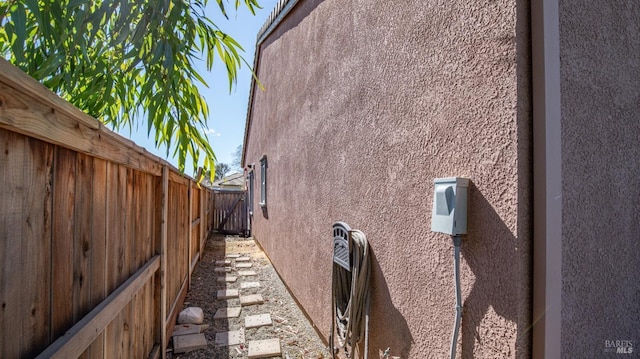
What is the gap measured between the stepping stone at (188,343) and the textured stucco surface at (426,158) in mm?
1191

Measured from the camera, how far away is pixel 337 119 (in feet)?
9.43

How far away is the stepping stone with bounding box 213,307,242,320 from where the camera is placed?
3843mm

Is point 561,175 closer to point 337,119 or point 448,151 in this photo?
point 448,151

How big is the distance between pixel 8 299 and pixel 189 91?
61.1 inches

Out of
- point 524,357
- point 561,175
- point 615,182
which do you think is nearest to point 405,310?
point 524,357

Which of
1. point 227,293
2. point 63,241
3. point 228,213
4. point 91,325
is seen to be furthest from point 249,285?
point 228,213

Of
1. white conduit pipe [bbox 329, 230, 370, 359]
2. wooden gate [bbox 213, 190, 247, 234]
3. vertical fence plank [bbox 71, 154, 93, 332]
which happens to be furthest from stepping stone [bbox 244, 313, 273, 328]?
wooden gate [bbox 213, 190, 247, 234]

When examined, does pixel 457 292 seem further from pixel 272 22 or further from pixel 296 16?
pixel 272 22

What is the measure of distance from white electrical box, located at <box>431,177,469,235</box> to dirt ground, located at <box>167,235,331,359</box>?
2166mm

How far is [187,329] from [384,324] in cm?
247

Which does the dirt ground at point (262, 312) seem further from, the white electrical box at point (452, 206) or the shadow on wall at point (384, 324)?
the white electrical box at point (452, 206)

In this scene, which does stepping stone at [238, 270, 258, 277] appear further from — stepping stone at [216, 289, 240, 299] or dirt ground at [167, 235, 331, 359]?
stepping stone at [216, 289, 240, 299]

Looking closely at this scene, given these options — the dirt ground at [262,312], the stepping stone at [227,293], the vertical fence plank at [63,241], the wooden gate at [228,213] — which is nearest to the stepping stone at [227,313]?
the dirt ground at [262,312]

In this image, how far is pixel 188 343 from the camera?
3.09 meters
